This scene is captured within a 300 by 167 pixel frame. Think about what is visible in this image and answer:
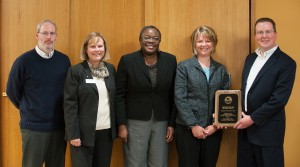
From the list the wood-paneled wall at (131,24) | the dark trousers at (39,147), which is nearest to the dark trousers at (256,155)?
the wood-paneled wall at (131,24)

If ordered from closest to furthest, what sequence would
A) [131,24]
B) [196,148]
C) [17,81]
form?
1. [17,81]
2. [196,148]
3. [131,24]

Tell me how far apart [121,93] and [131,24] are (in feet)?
2.67

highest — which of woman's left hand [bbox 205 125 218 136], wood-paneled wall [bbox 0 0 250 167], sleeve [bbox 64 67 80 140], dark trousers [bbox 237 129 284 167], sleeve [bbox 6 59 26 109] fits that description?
wood-paneled wall [bbox 0 0 250 167]

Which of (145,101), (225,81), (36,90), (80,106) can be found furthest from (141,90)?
(36,90)

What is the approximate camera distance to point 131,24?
2.89m

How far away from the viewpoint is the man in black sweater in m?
2.29

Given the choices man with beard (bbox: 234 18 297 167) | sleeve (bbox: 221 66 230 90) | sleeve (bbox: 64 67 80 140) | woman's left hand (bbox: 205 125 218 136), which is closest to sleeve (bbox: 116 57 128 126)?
sleeve (bbox: 64 67 80 140)

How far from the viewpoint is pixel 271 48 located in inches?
91.9

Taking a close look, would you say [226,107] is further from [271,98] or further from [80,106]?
[80,106]

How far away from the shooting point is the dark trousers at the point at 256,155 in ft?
7.34

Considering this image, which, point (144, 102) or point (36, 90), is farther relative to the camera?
point (144, 102)

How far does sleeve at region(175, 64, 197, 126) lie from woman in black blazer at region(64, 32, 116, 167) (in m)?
0.54

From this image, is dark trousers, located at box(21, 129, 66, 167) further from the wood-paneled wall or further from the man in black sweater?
the wood-paneled wall

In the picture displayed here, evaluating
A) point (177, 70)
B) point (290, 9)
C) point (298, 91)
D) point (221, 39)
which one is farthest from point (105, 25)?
point (298, 91)
